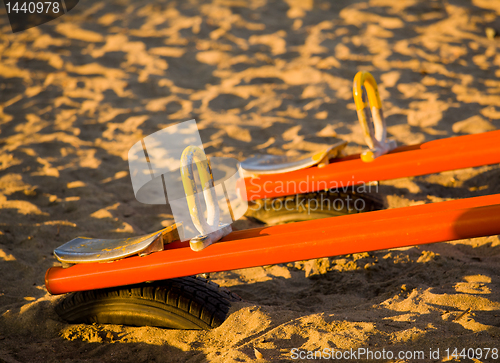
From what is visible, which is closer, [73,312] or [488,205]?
[488,205]

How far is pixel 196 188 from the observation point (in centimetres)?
133

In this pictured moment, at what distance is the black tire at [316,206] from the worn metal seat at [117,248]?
2.60 ft

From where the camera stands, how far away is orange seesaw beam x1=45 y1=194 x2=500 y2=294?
1254mm

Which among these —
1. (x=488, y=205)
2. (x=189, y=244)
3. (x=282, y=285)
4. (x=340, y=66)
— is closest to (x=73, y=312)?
(x=189, y=244)

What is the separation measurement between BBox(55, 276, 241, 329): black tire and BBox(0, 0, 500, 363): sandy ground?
4 cm

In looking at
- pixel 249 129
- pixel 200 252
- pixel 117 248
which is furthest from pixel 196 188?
pixel 249 129

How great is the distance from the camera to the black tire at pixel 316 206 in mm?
2031

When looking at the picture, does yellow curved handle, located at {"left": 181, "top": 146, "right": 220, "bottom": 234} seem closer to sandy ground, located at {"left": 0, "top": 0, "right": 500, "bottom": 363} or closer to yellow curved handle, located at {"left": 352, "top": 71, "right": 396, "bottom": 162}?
sandy ground, located at {"left": 0, "top": 0, "right": 500, "bottom": 363}

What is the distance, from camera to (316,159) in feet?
6.59

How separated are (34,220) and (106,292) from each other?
3.11 ft

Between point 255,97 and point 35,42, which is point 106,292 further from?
point 35,42

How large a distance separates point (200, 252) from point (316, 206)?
872 millimetres

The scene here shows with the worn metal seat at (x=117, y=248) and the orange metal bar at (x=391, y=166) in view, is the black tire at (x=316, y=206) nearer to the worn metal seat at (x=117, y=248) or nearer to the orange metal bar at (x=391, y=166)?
the orange metal bar at (x=391, y=166)

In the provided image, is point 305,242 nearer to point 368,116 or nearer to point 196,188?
point 196,188
